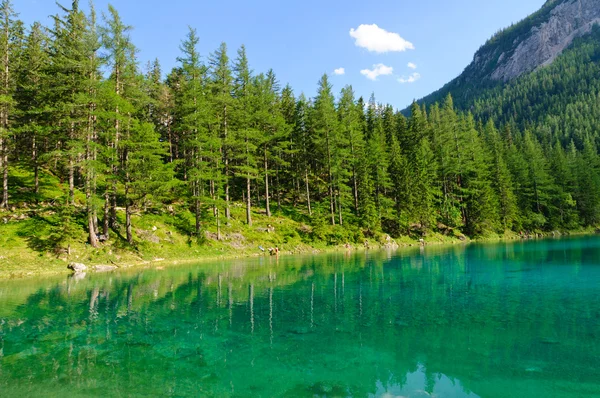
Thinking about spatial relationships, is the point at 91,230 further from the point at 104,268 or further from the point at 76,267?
the point at 76,267

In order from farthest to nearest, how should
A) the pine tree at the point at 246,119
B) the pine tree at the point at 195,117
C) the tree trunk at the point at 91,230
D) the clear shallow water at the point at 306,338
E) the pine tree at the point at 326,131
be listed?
the pine tree at the point at 326,131 → the pine tree at the point at 246,119 → the pine tree at the point at 195,117 → the tree trunk at the point at 91,230 → the clear shallow water at the point at 306,338

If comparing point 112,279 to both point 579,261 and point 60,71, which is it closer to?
point 60,71

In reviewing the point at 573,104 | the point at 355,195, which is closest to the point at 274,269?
the point at 355,195

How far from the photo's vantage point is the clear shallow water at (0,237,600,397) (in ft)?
24.9

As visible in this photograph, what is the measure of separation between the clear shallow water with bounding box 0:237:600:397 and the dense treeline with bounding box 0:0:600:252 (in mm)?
14294

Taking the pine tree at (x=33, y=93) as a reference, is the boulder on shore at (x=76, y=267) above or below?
below

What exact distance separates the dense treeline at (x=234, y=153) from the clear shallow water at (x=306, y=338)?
14.3 metres

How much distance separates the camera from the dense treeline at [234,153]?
30141 millimetres

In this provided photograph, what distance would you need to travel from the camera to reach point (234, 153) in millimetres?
43969

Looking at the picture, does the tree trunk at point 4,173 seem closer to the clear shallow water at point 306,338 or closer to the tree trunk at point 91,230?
→ the tree trunk at point 91,230

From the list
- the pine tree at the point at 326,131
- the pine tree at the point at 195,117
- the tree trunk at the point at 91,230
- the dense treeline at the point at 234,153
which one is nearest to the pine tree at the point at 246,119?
the dense treeline at the point at 234,153

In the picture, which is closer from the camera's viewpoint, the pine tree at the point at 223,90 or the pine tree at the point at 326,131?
the pine tree at the point at 223,90

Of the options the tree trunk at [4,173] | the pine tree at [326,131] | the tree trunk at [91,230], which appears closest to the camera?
the tree trunk at [91,230]

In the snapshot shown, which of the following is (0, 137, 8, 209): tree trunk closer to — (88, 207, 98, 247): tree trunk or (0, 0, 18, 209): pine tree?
(0, 0, 18, 209): pine tree
